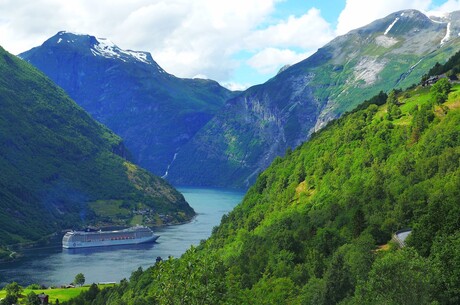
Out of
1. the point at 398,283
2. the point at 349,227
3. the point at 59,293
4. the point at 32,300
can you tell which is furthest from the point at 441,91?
the point at 59,293

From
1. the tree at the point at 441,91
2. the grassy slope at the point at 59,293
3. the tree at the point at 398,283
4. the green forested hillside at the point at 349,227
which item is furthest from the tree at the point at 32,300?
the tree at the point at 398,283

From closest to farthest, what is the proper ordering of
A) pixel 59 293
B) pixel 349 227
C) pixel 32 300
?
pixel 349 227 → pixel 32 300 → pixel 59 293

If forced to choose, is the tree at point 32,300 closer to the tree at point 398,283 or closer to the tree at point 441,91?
the tree at point 441,91

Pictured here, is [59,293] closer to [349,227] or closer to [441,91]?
[349,227]

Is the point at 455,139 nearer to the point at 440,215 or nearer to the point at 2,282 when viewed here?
the point at 440,215

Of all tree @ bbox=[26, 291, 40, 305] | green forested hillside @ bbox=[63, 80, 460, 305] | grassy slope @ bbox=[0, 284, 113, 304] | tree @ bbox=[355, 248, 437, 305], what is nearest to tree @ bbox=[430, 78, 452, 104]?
green forested hillside @ bbox=[63, 80, 460, 305]

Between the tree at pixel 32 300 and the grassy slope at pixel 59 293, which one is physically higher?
the tree at pixel 32 300

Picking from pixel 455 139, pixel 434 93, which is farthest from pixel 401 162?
pixel 434 93

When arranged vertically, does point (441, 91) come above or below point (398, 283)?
above

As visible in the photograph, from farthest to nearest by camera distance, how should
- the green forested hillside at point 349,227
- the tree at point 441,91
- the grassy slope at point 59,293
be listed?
the grassy slope at point 59,293 → the tree at point 441,91 → the green forested hillside at point 349,227
